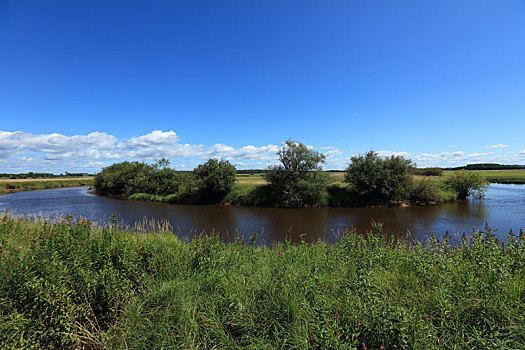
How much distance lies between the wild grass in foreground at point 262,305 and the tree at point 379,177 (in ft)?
91.1

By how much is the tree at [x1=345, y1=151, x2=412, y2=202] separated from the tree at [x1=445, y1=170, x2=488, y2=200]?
958 centimetres

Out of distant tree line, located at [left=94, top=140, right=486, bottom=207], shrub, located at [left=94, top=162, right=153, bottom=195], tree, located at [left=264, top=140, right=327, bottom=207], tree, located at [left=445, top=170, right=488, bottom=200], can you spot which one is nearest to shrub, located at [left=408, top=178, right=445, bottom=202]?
distant tree line, located at [left=94, top=140, right=486, bottom=207]

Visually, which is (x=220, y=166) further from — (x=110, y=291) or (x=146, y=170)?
(x=110, y=291)

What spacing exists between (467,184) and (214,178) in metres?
38.6

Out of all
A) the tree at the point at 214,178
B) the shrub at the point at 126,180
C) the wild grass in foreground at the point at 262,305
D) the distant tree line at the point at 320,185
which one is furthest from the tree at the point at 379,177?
the shrub at the point at 126,180

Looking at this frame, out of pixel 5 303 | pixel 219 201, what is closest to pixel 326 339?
pixel 5 303

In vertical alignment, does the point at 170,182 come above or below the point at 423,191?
Result: above

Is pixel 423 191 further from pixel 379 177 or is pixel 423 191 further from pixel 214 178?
pixel 214 178

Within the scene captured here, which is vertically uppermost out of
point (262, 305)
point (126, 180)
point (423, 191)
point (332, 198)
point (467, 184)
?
point (126, 180)

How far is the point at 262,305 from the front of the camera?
144 inches

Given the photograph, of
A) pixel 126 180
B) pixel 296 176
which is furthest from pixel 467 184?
pixel 126 180

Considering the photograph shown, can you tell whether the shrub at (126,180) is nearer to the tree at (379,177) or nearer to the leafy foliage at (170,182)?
the leafy foliage at (170,182)

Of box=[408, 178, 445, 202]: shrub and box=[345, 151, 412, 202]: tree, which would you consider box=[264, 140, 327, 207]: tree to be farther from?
box=[408, 178, 445, 202]: shrub

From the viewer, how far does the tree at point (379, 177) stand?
1181 inches
